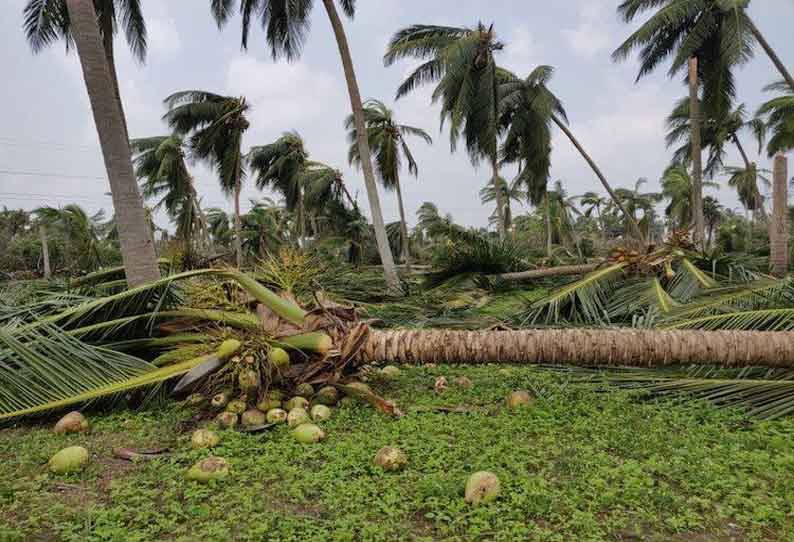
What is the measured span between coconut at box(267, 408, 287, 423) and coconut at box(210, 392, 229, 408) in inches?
13.0

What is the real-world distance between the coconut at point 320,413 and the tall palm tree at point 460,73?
41.8 ft

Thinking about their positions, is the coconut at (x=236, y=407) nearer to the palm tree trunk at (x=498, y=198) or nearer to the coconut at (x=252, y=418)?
the coconut at (x=252, y=418)

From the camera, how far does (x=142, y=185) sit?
2770cm

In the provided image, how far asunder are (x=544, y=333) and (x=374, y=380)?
1500 millimetres

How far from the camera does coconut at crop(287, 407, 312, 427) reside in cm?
334

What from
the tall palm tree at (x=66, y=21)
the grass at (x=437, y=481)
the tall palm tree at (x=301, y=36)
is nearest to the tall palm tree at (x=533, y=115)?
the tall palm tree at (x=301, y=36)

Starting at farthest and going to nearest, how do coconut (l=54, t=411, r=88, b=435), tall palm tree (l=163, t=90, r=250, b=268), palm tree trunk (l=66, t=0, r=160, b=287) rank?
Result: tall palm tree (l=163, t=90, r=250, b=268) → palm tree trunk (l=66, t=0, r=160, b=287) → coconut (l=54, t=411, r=88, b=435)

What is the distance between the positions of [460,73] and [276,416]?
14205 mm

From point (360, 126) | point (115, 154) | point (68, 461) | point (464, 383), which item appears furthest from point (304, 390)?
point (360, 126)

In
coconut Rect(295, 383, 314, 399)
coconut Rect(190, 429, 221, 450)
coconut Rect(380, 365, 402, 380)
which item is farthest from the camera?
coconut Rect(380, 365, 402, 380)

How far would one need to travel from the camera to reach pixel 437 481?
8.16 feet

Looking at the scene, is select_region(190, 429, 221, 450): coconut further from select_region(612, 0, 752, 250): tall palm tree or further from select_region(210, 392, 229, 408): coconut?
select_region(612, 0, 752, 250): tall palm tree

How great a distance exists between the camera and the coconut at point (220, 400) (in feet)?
11.4

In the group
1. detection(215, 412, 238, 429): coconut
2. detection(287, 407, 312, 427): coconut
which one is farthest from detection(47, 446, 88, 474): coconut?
detection(287, 407, 312, 427): coconut
